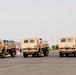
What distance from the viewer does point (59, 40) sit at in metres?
40.3

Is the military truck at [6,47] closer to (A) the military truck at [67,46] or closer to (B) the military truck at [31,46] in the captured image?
(B) the military truck at [31,46]

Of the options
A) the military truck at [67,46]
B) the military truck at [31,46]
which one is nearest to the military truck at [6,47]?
the military truck at [31,46]

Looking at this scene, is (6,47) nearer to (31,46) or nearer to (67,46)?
(31,46)
